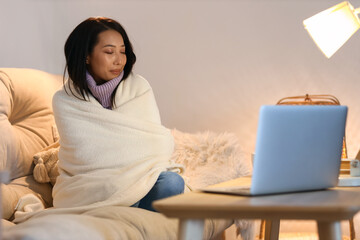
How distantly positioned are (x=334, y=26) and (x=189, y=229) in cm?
130

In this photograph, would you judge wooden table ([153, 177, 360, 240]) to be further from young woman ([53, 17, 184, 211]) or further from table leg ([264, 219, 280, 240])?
young woman ([53, 17, 184, 211])

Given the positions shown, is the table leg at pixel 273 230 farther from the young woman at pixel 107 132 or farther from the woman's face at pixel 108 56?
the woman's face at pixel 108 56

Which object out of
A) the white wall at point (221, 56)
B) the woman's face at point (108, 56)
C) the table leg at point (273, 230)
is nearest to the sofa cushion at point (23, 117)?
the woman's face at point (108, 56)

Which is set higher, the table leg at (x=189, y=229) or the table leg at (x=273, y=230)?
the table leg at (x=189, y=229)

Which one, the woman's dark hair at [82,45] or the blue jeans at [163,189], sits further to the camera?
the woman's dark hair at [82,45]

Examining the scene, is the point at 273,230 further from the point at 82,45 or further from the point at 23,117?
the point at 23,117

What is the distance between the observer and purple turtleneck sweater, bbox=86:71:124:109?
6.73 feet

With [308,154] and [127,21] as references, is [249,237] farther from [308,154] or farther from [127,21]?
[127,21]

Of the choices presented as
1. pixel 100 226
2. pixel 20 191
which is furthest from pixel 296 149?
pixel 20 191

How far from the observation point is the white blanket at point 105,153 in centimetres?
191

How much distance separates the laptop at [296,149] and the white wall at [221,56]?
6.40 feet

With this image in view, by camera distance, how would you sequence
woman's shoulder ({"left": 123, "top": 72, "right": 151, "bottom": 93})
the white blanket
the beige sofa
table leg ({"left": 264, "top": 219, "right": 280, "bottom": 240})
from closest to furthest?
the beige sofa → table leg ({"left": 264, "top": 219, "right": 280, "bottom": 240}) → the white blanket → woman's shoulder ({"left": 123, "top": 72, "right": 151, "bottom": 93})

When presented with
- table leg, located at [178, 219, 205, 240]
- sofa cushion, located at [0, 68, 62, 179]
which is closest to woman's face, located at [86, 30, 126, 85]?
sofa cushion, located at [0, 68, 62, 179]

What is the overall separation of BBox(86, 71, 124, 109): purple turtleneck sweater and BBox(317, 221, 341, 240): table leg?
4.02 feet
